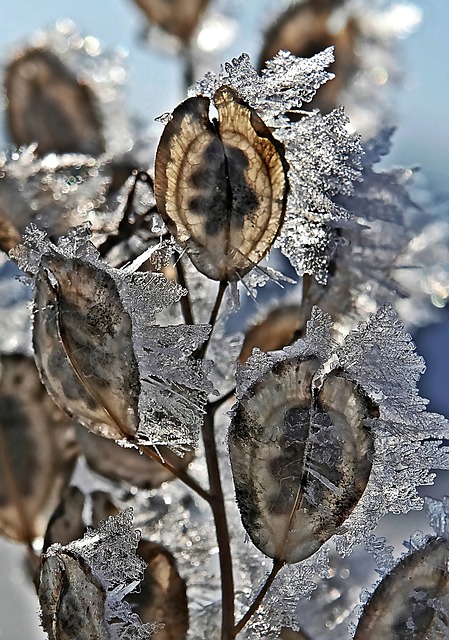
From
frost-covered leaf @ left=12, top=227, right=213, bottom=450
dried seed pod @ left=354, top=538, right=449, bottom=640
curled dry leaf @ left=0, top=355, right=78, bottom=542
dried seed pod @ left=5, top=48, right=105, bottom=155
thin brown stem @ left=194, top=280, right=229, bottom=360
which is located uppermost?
dried seed pod @ left=5, top=48, right=105, bottom=155

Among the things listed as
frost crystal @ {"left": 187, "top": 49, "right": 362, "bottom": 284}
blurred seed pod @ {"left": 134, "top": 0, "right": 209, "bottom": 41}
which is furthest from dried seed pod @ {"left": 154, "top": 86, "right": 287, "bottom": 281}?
blurred seed pod @ {"left": 134, "top": 0, "right": 209, "bottom": 41}

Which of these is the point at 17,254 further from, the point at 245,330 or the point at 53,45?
the point at 53,45

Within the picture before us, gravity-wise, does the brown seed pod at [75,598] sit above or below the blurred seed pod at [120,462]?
below

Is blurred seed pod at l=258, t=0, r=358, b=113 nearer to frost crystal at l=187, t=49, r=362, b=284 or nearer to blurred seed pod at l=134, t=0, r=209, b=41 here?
blurred seed pod at l=134, t=0, r=209, b=41

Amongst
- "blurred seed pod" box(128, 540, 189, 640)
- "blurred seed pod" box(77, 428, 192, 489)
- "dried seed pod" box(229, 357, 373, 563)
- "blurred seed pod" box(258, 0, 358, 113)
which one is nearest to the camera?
"dried seed pod" box(229, 357, 373, 563)

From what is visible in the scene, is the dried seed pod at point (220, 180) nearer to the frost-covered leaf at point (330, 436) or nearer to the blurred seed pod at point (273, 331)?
the frost-covered leaf at point (330, 436)

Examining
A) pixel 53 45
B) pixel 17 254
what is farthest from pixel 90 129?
pixel 17 254

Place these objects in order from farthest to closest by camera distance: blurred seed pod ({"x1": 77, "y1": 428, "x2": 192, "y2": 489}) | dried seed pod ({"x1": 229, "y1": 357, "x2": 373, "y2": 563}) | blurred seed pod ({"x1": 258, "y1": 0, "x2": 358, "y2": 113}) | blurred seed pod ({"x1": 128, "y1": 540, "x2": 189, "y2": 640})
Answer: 1. blurred seed pod ({"x1": 258, "y1": 0, "x2": 358, "y2": 113})
2. blurred seed pod ({"x1": 77, "y1": 428, "x2": 192, "y2": 489})
3. blurred seed pod ({"x1": 128, "y1": 540, "x2": 189, "y2": 640})
4. dried seed pod ({"x1": 229, "y1": 357, "x2": 373, "y2": 563})

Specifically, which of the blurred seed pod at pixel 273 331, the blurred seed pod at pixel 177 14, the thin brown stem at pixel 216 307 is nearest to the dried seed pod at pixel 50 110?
the blurred seed pod at pixel 177 14
